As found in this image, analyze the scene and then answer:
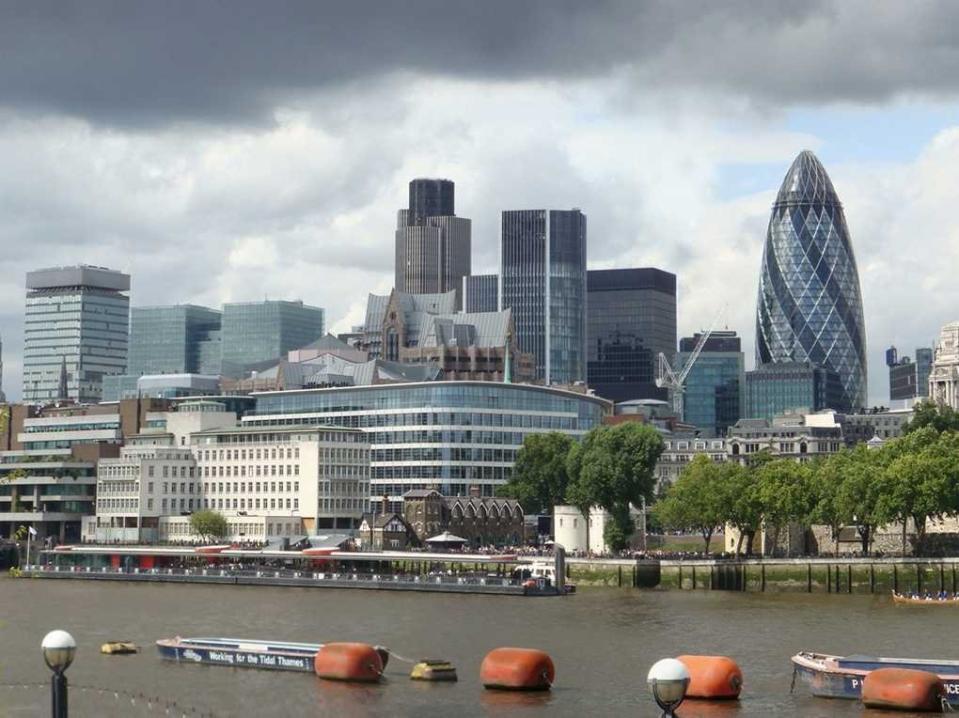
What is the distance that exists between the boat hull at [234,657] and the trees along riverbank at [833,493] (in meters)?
80.0

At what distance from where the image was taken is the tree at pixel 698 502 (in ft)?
579

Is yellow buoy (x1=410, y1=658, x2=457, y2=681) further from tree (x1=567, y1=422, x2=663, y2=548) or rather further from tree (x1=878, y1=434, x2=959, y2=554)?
tree (x1=567, y1=422, x2=663, y2=548)

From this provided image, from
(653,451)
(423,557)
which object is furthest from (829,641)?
(653,451)

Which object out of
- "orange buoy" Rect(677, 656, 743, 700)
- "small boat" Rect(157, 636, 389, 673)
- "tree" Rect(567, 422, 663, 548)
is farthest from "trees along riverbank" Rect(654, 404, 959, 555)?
"orange buoy" Rect(677, 656, 743, 700)

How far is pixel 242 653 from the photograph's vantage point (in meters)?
96.8

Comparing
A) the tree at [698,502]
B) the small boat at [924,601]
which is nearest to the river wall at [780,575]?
the small boat at [924,601]

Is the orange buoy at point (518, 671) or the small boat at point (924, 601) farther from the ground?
the small boat at point (924, 601)

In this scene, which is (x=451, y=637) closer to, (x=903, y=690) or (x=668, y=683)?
(x=903, y=690)

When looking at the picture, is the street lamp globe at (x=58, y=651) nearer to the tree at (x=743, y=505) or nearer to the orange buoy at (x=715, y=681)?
the orange buoy at (x=715, y=681)

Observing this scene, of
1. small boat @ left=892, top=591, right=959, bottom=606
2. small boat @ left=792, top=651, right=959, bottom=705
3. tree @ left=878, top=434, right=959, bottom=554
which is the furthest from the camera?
tree @ left=878, top=434, right=959, bottom=554

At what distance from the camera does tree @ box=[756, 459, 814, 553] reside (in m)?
171

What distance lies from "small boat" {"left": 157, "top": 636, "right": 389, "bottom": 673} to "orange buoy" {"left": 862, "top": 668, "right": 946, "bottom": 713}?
79.8ft

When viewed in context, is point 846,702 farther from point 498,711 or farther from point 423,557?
point 423,557

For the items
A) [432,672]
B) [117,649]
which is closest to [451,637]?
[117,649]
